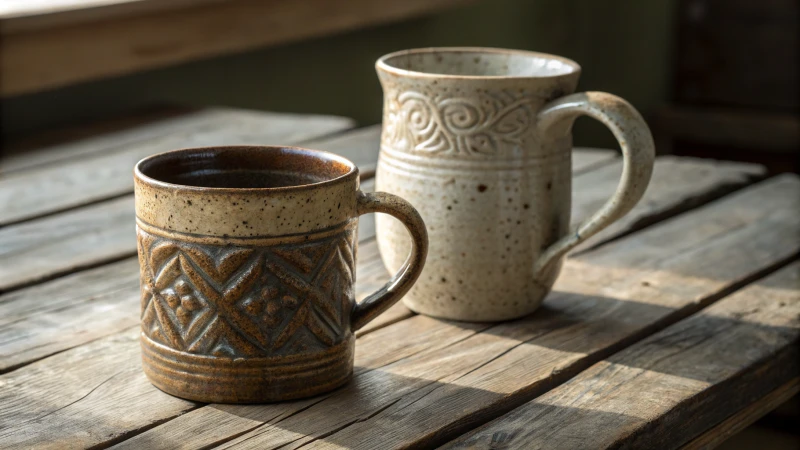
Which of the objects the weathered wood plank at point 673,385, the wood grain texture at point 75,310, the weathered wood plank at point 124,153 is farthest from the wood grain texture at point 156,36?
the weathered wood plank at point 673,385

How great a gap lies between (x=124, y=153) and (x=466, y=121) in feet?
2.15

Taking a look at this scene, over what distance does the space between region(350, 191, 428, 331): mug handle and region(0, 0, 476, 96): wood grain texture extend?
0.89m

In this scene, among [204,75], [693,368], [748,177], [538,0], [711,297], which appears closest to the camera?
[693,368]

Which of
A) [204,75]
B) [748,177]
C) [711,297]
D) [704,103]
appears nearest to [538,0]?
[704,103]

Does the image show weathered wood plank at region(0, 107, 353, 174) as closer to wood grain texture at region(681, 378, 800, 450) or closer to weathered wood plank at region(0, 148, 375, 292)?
weathered wood plank at region(0, 148, 375, 292)

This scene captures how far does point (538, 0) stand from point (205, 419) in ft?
7.62

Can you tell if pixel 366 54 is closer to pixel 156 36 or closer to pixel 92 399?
pixel 156 36

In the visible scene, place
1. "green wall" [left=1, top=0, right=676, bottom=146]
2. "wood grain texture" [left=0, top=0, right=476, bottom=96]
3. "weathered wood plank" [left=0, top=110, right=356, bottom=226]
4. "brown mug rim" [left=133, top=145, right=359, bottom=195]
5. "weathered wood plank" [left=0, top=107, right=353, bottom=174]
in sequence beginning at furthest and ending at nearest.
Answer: "green wall" [left=1, top=0, right=676, bottom=146], "wood grain texture" [left=0, top=0, right=476, bottom=96], "weathered wood plank" [left=0, top=107, right=353, bottom=174], "weathered wood plank" [left=0, top=110, right=356, bottom=226], "brown mug rim" [left=133, top=145, right=359, bottom=195]

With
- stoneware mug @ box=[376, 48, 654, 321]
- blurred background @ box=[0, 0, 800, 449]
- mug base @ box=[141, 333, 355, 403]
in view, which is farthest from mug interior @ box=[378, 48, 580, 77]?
blurred background @ box=[0, 0, 800, 449]

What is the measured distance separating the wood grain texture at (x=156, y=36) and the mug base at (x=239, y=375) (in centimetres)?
87

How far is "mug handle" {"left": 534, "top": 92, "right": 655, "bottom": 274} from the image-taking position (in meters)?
0.71

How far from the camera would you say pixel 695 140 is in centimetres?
281

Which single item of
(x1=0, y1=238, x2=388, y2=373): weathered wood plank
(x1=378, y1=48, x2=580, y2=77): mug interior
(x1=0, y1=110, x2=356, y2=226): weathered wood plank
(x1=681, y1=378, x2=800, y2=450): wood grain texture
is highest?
(x1=378, y1=48, x2=580, y2=77): mug interior

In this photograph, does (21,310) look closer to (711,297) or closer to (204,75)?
(711,297)
